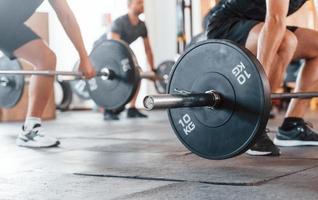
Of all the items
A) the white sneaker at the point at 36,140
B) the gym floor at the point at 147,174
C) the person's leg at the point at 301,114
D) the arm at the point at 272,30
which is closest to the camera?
the gym floor at the point at 147,174

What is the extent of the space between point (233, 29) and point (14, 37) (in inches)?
42.0

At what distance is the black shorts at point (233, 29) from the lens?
2.53 meters

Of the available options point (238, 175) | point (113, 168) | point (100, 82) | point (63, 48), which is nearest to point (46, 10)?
point (63, 48)

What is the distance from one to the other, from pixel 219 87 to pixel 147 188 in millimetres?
434

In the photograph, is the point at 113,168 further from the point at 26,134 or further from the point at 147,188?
the point at 26,134

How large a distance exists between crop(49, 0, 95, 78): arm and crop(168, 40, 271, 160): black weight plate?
2.74 ft

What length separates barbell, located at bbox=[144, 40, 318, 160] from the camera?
186 cm

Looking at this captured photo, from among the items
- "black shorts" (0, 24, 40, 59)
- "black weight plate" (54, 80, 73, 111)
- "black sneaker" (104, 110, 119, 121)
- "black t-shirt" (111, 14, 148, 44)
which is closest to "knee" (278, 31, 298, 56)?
"black shorts" (0, 24, 40, 59)

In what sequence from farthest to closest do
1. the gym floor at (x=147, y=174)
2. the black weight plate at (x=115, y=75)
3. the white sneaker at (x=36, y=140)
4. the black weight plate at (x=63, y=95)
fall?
the black weight plate at (x=63, y=95), the black weight plate at (x=115, y=75), the white sneaker at (x=36, y=140), the gym floor at (x=147, y=174)

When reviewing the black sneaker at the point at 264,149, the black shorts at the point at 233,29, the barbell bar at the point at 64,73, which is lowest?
the black sneaker at the point at 264,149

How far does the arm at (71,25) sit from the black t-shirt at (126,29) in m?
2.23

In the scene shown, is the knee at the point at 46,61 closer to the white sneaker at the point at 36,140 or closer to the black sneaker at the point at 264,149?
the white sneaker at the point at 36,140

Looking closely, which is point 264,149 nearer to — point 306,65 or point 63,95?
point 306,65

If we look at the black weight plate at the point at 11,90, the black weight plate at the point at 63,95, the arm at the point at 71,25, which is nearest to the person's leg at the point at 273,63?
the arm at the point at 71,25
